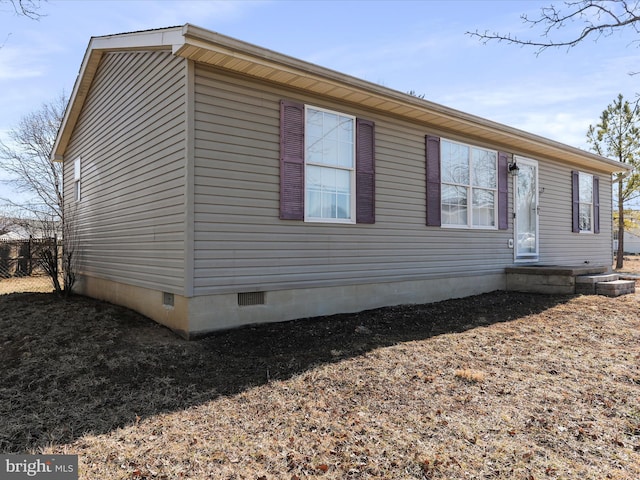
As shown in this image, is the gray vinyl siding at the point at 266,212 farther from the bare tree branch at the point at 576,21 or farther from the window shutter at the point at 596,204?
the window shutter at the point at 596,204

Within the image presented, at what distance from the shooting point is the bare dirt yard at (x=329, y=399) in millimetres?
2357

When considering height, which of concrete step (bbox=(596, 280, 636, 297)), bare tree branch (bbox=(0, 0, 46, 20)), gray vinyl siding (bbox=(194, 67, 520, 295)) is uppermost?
bare tree branch (bbox=(0, 0, 46, 20))

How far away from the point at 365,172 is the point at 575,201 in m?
6.87

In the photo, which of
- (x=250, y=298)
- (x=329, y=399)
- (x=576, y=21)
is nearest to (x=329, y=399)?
(x=329, y=399)

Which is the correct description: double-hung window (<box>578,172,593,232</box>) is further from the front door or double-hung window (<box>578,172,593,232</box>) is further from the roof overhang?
the front door

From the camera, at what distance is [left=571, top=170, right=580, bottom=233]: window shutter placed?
395 inches

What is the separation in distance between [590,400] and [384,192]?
152 inches

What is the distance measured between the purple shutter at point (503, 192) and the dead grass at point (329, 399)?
9.94 ft

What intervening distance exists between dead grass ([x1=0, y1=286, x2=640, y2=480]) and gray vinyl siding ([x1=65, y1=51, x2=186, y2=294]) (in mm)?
1049

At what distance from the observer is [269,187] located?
16.9 ft

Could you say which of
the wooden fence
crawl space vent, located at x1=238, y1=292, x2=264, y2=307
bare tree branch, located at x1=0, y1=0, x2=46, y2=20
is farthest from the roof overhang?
the wooden fence

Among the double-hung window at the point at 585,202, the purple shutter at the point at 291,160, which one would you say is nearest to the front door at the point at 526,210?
the double-hung window at the point at 585,202

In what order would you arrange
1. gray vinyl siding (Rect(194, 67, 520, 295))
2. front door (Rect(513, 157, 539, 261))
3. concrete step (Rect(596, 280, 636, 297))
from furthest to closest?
front door (Rect(513, 157, 539, 261)) < concrete step (Rect(596, 280, 636, 297)) < gray vinyl siding (Rect(194, 67, 520, 295))

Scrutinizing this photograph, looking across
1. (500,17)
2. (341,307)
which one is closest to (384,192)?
(341,307)
